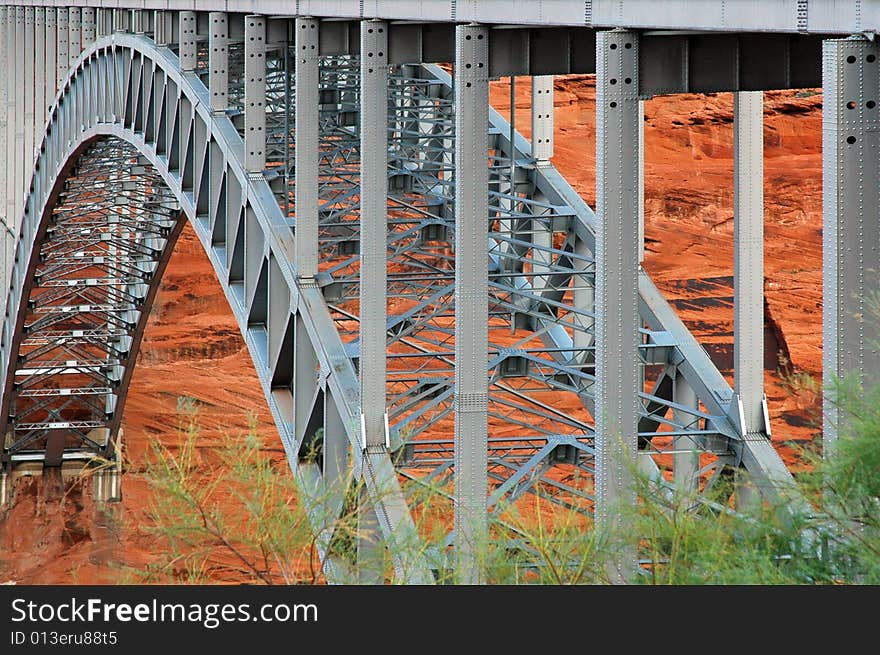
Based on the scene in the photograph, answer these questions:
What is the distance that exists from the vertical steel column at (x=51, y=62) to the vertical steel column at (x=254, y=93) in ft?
41.1

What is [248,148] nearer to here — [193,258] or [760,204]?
[760,204]

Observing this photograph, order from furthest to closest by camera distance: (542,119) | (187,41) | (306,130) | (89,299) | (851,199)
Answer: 1. (89,299)
2. (187,41)
3. (542,119)
4. (306,130)
5. (851,199)

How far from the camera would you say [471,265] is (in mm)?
10711

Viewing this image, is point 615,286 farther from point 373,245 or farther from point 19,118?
point 19,118

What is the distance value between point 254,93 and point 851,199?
372 inches

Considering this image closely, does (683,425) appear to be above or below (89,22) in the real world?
Result: below

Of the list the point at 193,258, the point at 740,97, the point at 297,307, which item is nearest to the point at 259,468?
the point at 740,97

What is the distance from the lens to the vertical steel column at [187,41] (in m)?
18.5

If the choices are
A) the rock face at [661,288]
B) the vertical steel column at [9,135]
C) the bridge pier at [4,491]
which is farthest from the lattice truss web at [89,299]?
the rock face at [661,288]

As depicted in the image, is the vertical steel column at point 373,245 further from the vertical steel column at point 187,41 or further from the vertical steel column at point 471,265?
the vertical steel column at point 187,41

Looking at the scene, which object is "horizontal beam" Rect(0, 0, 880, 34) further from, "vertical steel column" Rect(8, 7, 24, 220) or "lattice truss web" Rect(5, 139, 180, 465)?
"vertical steel column" Rect(8, 7, 24, 220)

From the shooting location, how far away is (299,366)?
1440 cm

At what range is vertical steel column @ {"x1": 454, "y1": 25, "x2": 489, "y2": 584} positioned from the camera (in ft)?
35.0

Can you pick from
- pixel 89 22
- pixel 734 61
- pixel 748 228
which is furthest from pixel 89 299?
pixel 734 61
